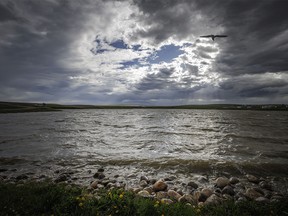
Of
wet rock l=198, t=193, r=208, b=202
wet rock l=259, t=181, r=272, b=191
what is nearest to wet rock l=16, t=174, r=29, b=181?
wet rock l=198, t=193, r=208, b=202

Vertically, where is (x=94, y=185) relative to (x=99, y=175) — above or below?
above

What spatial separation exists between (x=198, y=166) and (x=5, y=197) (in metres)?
10.1

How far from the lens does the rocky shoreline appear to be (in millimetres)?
6980

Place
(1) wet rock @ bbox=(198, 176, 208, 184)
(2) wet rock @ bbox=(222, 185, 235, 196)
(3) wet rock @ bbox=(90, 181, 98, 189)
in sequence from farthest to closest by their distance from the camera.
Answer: (1) wet rock @ bbox=(198, 176, 208, 184) → (3) wet rock @ bbox=(90, 181, 98, 189) → (2) wet rock @ bbox=(222, 185, 235, 196)

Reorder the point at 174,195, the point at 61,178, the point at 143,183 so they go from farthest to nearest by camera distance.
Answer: the point at 61,178, the point at 143,183, the point at 174,195

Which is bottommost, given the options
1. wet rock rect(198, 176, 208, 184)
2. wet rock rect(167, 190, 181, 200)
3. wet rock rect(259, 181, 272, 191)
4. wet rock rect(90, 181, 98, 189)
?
wet rock rect(198, 176, 208, 184)

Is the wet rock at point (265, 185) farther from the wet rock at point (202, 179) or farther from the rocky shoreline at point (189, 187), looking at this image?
the wet rock at point (202, 179)

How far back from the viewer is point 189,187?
328 inches

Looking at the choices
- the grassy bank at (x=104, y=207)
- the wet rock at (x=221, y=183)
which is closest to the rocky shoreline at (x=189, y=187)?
the wet rock at (x=221, y=183)

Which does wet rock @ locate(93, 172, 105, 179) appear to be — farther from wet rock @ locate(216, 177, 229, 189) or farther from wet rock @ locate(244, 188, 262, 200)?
wet rock @ locate(244, 188, 262, 200)

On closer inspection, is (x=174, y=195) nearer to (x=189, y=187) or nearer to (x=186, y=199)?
(x=186, y=199)

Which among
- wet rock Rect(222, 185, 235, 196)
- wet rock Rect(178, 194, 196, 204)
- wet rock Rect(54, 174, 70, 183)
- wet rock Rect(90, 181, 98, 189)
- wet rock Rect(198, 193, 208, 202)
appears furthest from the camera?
wet rock Rect(54, 174, 70, 183)

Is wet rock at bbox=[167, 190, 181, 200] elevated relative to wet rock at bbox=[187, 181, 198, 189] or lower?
elevated

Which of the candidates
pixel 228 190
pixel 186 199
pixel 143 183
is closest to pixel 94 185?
pixel 143 183
